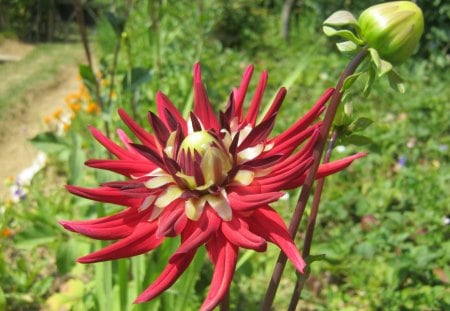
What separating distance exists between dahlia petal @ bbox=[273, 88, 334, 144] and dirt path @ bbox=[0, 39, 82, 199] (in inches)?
95.1

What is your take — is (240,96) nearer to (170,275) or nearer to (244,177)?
(244,177)

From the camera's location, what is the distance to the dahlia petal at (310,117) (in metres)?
0.59

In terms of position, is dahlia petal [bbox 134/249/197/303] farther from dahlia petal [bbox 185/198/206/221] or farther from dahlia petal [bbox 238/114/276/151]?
dahlia petal [bbox 238/114/276/151]

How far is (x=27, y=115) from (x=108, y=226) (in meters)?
3.89

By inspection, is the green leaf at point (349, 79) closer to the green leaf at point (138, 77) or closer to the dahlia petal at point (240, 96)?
the dahlia petal at point (240, 96)

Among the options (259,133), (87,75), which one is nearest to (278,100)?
(259,133)

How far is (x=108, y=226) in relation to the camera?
557 mm

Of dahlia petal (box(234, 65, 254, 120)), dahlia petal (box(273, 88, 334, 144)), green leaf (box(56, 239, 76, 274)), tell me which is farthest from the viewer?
green leaf (box(56, 239, 76, 274))

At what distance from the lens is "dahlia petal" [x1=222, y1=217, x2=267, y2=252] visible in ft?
1.60

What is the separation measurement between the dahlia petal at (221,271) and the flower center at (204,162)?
78mm

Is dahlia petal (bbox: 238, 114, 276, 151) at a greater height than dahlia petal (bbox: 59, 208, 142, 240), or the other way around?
dahlia petal (bbox: 238, 114, 276, 151)

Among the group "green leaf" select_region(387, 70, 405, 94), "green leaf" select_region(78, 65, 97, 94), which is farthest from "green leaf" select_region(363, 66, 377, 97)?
"green leaf" select_region(78, 65, 97, 94)

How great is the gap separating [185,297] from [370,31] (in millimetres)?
710

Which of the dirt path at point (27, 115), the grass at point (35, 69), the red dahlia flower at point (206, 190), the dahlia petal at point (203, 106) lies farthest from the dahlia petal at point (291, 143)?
the grass at point (35, 69)
